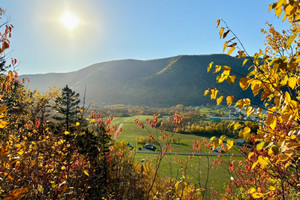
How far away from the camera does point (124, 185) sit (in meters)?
5.86

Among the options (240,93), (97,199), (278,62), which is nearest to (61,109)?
(97,199)

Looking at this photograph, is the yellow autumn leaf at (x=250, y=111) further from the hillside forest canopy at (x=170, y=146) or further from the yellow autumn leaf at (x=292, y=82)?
the yellow autumn leaf at (x=292, y=82)

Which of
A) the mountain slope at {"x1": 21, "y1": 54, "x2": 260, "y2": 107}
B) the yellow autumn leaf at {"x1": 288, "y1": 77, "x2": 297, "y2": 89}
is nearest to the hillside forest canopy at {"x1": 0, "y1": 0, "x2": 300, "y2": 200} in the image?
the yellow autumn leaf at {"x1": 288, "y1": 77, "x2": 297, "y2": 89}

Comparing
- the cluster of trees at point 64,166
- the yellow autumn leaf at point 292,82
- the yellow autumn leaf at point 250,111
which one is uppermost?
the yellow autumn leaf at point 292,82

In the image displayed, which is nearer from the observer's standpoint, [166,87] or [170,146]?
[170,146]

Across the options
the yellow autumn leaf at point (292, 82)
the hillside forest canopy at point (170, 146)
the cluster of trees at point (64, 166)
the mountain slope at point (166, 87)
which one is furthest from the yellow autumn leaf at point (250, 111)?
the mountain slope at point (166, 87)

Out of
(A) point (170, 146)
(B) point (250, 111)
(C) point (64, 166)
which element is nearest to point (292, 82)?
(B) point (250, 111)

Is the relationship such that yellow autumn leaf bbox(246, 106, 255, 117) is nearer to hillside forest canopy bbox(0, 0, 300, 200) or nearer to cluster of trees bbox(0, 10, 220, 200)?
hillside forest canopy bbox(0, 0, 300, 200)

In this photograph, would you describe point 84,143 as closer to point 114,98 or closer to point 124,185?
point 124,185

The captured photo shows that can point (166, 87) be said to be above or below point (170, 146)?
above

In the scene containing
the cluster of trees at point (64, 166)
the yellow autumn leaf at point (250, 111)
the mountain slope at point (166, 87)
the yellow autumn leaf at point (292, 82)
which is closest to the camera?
the yellow autumn leaf at point (292, 82)

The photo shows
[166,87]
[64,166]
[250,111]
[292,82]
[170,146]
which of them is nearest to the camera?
[292,82]

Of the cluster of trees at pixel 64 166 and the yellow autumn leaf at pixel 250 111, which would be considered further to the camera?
the cluster of trees at pixel 64 166

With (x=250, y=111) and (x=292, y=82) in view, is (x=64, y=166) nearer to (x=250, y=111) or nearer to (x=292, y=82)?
(x=250, y=111)
